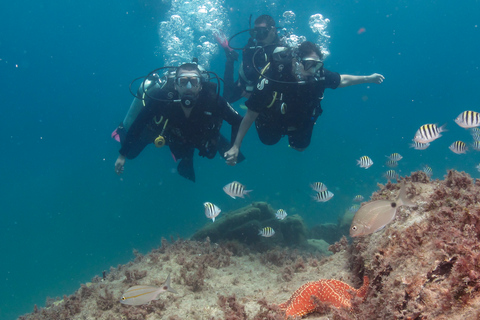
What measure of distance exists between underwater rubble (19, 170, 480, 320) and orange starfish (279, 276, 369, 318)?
0.09 meters

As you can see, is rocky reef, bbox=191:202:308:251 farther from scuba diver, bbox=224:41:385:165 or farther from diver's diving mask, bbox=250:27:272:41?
diver's diving mask, bbox=250:27:272:41

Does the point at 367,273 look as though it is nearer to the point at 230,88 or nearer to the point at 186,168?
the point at 186,168

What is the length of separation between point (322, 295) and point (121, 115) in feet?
369

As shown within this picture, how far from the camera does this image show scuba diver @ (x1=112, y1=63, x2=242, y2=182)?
7.25 meters

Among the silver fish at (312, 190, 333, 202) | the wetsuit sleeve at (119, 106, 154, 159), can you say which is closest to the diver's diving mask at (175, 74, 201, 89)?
the wetsuit sleeve at (119, 106, 154, 159)

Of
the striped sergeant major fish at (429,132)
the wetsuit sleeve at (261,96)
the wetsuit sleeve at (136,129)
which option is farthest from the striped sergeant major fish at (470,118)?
the wetsuit sleeve at (136,129)

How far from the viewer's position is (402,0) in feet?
190

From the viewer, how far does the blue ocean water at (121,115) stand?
4562cm

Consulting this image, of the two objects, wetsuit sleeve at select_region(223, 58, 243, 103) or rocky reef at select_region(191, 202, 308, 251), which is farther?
wetsuit sleeve at select_region(223, 58, 243, 103)

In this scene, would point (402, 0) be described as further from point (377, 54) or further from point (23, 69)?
point (23, 69)

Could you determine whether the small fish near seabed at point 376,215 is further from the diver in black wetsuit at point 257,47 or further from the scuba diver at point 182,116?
the diver in black wetsuit at point 257,47

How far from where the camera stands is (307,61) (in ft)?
19.9

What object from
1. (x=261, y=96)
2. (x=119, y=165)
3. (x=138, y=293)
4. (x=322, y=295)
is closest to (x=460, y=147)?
(x=261, y=96)

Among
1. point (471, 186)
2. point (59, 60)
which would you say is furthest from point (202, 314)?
point (59, 60)
